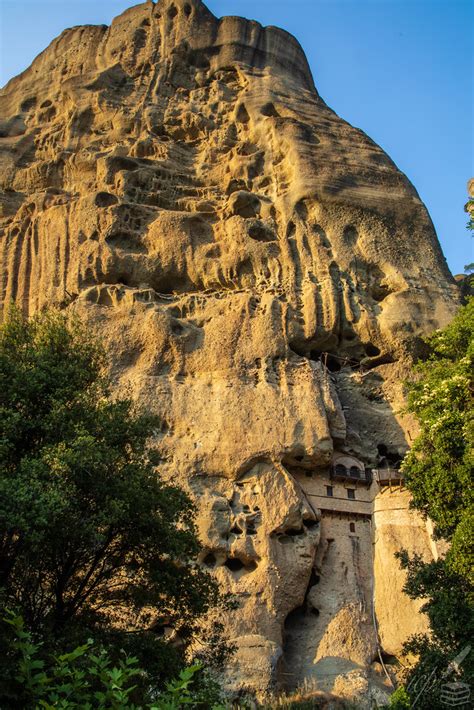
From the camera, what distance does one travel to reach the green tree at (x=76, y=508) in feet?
41.2

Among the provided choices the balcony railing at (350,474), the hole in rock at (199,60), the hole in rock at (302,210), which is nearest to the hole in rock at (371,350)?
the balcony railing at (350,474)

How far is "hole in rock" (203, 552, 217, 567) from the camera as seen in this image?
21.9 meters

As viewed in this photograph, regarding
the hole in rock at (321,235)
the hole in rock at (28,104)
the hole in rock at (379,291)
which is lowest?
the hole in rock at (379,291)

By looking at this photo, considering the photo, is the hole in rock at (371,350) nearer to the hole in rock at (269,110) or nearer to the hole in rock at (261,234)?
the hole in rock at (261,234)

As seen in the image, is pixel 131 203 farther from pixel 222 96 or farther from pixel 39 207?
pixel 222 96

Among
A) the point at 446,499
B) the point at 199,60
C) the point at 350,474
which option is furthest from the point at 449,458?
the point at 199,60

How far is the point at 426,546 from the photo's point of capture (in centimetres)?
2338

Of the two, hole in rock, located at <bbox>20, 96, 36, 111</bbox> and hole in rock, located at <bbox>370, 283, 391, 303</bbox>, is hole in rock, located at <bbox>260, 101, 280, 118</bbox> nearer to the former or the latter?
hole in rock, located at <bbox>370, 283, 391, 303</bbox>

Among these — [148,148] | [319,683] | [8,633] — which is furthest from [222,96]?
[8,633]

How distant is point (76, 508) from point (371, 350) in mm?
16534

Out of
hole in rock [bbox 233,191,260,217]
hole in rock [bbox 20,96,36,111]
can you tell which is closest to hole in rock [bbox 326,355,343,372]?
hole in rock [bbox 233,191,260,217]

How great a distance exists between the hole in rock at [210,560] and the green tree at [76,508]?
5.94m

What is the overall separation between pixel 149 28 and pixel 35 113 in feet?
22.9

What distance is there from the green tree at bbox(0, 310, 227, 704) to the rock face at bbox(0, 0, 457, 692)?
247 inches
